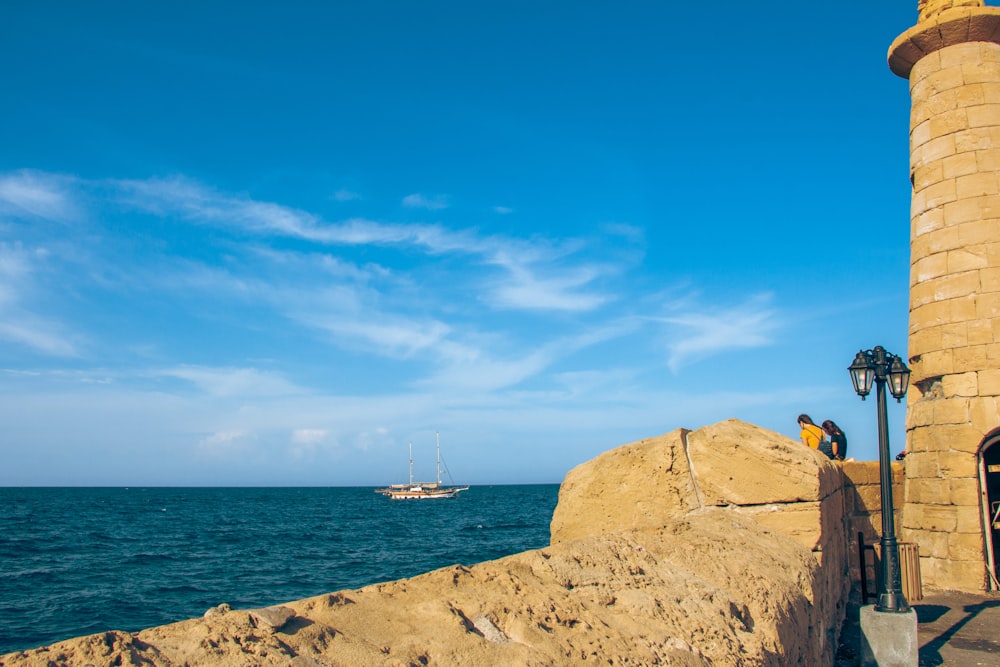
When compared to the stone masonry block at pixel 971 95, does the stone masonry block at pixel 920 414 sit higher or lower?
lower

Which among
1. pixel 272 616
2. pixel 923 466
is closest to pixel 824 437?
pixel 923 466

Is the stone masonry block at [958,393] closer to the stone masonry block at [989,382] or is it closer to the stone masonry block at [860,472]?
the stone masonry block at [989,382]

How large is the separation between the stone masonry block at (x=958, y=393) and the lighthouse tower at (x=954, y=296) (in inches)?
0.6

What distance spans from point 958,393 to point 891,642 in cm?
657

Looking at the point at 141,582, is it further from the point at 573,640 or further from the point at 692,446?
the point at 573,640

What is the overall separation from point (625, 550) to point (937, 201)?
11.1 m

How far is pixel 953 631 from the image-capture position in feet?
26.7

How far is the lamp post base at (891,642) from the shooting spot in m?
6.22

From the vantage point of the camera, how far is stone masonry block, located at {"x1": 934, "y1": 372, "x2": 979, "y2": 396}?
11117mm

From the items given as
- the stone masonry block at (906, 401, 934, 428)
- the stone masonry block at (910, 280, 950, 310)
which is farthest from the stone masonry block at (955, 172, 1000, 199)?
the stone masonry block at (906, 401, 934, 428)

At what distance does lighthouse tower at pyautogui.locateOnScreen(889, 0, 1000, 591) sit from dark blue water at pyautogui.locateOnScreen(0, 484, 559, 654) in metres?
16.9

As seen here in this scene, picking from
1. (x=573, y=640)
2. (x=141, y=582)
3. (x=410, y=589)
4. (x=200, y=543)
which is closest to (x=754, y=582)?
(x=573, y=640)

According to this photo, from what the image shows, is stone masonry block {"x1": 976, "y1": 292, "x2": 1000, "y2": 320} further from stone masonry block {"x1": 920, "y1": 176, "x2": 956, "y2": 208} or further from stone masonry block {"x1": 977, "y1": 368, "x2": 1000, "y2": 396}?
stone masonry block {"x1": 920, "y1": 176, "x2": 956, "y2": 208}

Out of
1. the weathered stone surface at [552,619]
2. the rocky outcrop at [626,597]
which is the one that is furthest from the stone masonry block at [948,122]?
the weathered stone surface at [552,619]
